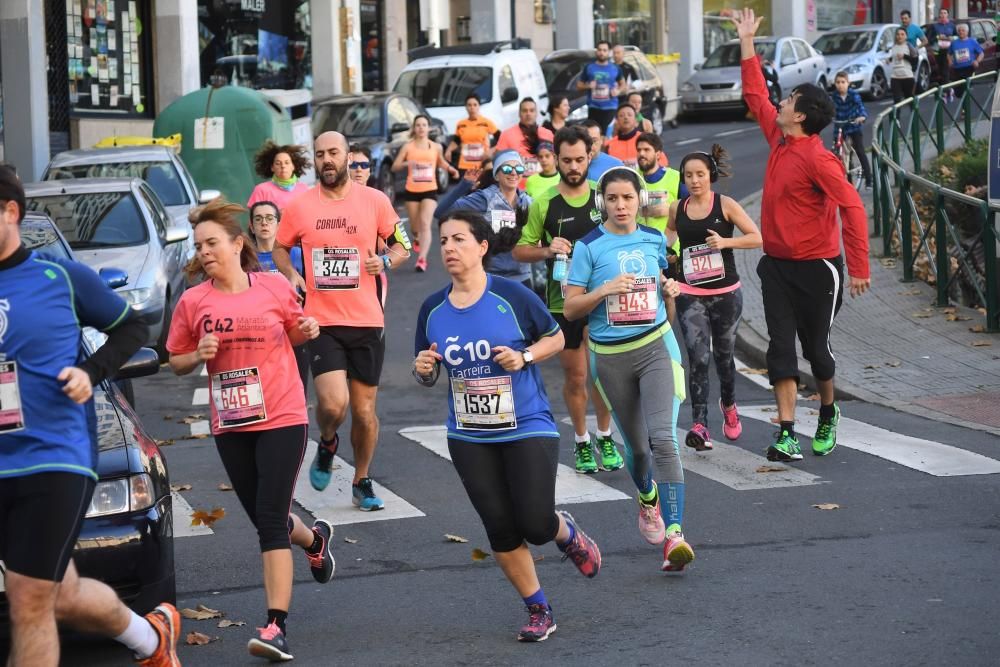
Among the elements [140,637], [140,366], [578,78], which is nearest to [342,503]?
[140,366]

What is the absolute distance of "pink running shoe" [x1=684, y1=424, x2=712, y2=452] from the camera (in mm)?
10297

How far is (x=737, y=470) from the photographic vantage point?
970cm

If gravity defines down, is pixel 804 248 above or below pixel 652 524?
above

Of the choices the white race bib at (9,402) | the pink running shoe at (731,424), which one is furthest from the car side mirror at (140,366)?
the pink running shoe at (731,424)

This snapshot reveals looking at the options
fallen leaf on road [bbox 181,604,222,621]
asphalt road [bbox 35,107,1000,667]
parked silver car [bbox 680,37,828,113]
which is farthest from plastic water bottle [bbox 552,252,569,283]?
parked silver car [bbox 680,37,828,113]

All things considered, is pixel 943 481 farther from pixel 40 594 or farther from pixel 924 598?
pixel 40 594

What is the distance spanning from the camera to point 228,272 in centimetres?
657

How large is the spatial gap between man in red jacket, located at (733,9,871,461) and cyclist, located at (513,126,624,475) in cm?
108

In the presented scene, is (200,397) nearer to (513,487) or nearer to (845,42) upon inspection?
(513,487)

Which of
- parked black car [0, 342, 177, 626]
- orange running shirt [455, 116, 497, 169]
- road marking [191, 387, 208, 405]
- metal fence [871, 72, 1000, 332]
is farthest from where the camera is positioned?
orange running shirt [455, 116, 497, 169]

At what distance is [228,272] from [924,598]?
3.07 meters

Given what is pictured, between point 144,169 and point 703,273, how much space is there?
9302mm

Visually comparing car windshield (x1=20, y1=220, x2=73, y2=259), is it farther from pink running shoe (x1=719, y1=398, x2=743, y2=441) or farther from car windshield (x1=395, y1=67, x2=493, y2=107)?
car windshield (x1=395, y1=67, x2=493, y2=107)

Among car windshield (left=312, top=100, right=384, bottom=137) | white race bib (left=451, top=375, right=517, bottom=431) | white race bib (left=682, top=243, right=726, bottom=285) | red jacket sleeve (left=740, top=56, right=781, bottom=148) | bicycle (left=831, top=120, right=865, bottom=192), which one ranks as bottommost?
white race bib (left=451, top=375, right=517, bottom=431)
